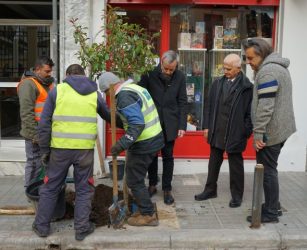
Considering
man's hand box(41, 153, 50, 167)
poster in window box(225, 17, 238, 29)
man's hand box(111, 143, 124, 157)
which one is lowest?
man's hand box(41, 153, 50, 167)

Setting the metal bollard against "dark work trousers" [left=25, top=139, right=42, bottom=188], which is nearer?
the metal bollard

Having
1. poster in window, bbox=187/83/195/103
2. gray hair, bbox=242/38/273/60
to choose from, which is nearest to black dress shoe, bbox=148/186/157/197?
poster in window, bbox=187/83/195/103

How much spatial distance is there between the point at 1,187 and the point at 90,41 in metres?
2.51

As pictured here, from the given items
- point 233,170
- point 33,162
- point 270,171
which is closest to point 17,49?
point 33,162

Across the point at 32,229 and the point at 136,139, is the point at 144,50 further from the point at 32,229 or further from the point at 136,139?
the point at 32,229

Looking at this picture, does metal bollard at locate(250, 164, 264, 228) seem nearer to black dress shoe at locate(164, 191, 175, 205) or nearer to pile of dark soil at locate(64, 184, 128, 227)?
black dress shoe at locate(164, 191, 175, 205)

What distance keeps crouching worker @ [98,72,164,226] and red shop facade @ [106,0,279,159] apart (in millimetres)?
2299

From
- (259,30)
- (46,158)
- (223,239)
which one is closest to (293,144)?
(259,30)

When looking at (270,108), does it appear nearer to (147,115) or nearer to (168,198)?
(147,115)

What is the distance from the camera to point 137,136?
183 inches

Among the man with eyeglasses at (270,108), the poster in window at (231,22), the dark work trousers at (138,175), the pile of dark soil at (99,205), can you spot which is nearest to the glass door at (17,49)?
the pile of dark soil at (99,205)

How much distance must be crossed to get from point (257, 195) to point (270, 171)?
33 cm

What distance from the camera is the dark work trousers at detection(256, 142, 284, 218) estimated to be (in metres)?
5.00

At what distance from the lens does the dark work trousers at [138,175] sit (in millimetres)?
4973
